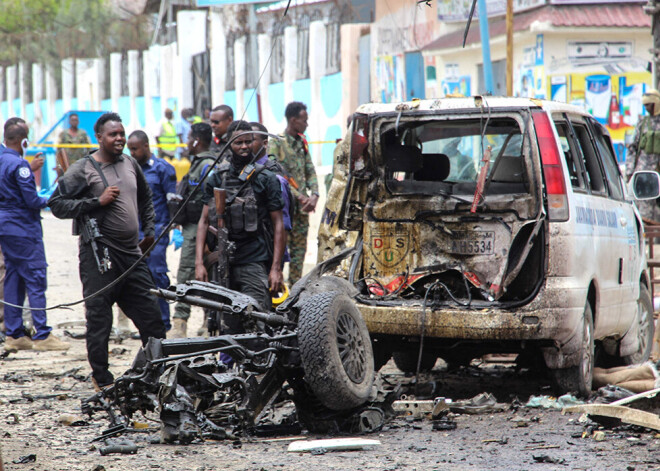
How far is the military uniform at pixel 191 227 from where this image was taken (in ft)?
29.7

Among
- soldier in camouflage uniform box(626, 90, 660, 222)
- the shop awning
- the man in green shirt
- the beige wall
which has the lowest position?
soldier in camouflage uniform box(626, 90, 660, 222)

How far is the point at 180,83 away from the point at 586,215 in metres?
28.0

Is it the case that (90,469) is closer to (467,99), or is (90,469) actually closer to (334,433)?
(334,433)

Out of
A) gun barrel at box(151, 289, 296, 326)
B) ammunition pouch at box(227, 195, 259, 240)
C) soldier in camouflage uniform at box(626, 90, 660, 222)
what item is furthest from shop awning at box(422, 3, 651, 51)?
gun barrel at box(151, 289, 296, 326)

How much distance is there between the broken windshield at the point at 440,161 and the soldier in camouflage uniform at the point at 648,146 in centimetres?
633

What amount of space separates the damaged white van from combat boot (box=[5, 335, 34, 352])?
3.49 metres

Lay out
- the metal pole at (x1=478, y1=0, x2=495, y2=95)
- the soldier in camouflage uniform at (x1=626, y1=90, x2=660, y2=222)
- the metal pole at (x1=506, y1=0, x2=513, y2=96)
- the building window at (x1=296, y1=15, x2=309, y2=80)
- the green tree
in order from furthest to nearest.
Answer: the green tree → the building window at (x1=296, y1=15, x2=309, y2=80) → the soldier in camouflage uniform at (x1=626, y1=90, x2=660, y2=222) → the metal pole at (x1=478, y1=0, x2=495, y2=95) → the metal pole at (x1=506, y1=0, x2=513, y2=96)

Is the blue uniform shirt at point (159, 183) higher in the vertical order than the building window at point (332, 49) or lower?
lower

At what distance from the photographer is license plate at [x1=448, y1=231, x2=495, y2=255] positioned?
6744mm

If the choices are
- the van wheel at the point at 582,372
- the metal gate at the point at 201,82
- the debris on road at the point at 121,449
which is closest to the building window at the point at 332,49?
the metal gate at the point at 201,82

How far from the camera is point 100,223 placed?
23.5 feet

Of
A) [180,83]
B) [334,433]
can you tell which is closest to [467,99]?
[334,433]

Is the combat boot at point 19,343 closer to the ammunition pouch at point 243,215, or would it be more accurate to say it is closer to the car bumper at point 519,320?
the ammunition pouch at point 243,215

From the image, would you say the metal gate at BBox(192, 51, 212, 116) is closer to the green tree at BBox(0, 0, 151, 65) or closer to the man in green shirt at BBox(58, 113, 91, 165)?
the man in green shirt at BBox(58, 113, 91, 165)
